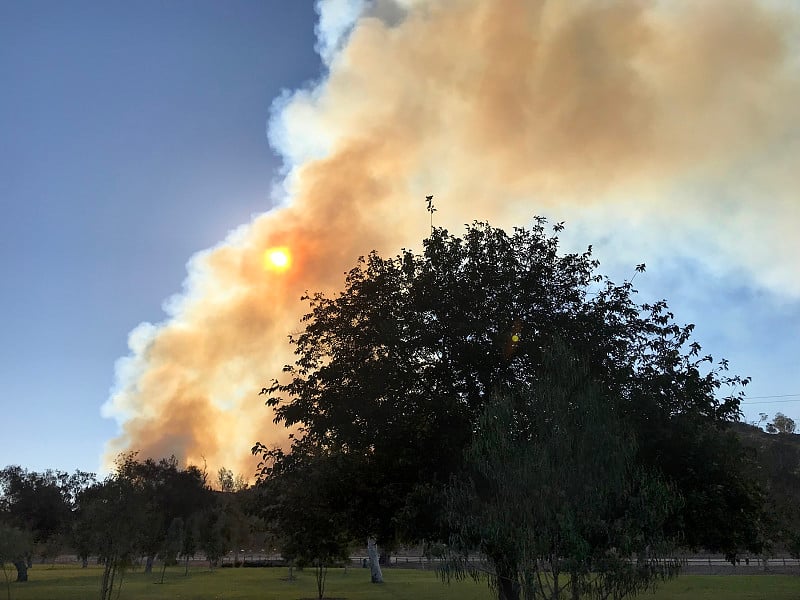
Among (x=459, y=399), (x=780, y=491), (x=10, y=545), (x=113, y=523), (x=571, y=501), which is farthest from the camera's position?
(x=780, y=491)

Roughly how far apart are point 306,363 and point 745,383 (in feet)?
72.5

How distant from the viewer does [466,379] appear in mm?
30359

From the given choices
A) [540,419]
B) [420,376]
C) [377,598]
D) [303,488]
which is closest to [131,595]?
[377,598]

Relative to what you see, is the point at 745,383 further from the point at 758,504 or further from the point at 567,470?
the point at 567,470

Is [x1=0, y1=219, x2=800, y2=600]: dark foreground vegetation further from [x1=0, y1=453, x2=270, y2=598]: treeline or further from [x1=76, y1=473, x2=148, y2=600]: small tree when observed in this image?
[x1=0, y1=453, x2=270, y2=598]: treeline

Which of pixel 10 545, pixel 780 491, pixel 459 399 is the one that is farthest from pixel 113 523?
pixel 780 491

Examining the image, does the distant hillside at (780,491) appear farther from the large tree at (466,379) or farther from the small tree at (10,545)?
the small tree at (10,545)

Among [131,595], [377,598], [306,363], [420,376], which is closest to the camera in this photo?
[420,376]

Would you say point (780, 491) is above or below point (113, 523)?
below

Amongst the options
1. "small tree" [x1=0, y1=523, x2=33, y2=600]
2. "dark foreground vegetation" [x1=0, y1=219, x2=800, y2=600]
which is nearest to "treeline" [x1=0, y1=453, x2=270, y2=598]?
"small tree" [x1=0, y1=523, x2=33, y2=600]

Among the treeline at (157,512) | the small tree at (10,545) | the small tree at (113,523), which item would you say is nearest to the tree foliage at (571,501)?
the small tree at (113,523)

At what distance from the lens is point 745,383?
3080 centimetres

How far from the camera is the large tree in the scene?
27562 millimetres

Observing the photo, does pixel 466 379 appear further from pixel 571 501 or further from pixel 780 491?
pixel 780 491
